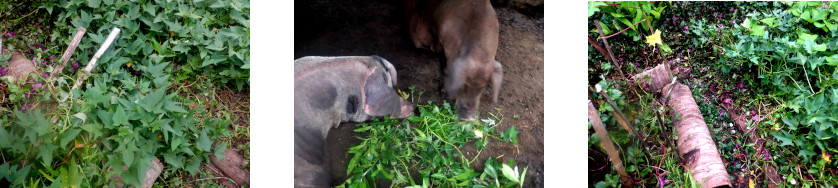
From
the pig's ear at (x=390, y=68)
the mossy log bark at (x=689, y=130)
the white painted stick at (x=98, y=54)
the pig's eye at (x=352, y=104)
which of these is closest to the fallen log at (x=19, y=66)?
the white painted stick at (x=98, y=54)

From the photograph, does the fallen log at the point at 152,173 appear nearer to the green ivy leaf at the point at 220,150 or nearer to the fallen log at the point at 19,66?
the green ivy leaf at the point at 220,150

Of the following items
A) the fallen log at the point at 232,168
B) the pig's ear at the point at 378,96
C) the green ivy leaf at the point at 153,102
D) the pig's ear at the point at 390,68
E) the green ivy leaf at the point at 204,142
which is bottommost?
the fallen log at the point at 232,168

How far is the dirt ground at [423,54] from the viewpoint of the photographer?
1453mm

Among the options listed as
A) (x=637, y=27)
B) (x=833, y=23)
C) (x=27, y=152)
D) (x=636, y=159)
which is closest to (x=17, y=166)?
(x=27, y=152)

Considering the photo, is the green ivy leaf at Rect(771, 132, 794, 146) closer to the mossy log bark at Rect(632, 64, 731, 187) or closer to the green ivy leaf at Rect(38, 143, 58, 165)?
the mossy log bark at Rect(632, 64, 731, 187)

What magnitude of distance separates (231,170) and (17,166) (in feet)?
2.71

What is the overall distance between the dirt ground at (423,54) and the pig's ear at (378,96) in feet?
0.25

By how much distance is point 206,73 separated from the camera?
249cm

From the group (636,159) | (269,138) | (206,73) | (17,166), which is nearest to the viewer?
(269,138)

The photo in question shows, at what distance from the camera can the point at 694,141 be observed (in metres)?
2.15

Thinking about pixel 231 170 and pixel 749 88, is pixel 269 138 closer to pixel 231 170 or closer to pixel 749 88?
pixel 231 170

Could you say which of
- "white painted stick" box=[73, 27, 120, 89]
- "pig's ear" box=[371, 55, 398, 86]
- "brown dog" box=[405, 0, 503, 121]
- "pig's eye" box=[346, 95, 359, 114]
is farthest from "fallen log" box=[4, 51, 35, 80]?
"brown dog" box=[405, 0, 503, 121]

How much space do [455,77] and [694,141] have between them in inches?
44.1

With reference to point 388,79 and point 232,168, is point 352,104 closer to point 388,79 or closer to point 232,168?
point 388,79
